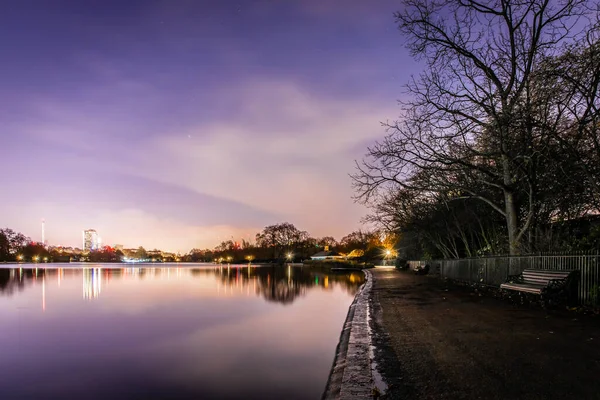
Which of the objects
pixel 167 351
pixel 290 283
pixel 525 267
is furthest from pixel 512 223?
pixel 290 283

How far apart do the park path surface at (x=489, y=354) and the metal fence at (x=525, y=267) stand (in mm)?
1402

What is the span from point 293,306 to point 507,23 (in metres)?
14.6

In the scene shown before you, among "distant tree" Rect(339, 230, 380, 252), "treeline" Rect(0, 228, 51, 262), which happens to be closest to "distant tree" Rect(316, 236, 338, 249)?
"distant tree" Rect(339, 230, 380, 252)

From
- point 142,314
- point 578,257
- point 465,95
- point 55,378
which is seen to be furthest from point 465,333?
point 142,314

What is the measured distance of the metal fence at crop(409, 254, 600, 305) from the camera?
411 inches

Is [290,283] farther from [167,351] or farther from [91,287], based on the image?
[167,351]

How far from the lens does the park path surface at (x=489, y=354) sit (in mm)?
4578

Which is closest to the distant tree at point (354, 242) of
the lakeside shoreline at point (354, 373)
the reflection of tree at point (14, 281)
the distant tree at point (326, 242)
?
the distant tree at point (326, 242)

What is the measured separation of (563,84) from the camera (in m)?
9.44

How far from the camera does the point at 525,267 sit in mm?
14516

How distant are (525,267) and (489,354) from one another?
983 centimetres

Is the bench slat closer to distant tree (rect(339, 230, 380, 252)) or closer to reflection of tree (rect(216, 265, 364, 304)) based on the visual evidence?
reflection of tree (rect(216, 265, 364, 304))

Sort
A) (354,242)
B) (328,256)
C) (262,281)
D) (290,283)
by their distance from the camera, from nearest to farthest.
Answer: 1. (290,283)
2. (262,281)
3. (328,256)
4. (354,242)

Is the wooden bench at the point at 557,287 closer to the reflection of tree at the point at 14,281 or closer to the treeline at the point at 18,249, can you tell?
the reflection of tree at the point at 14,281
